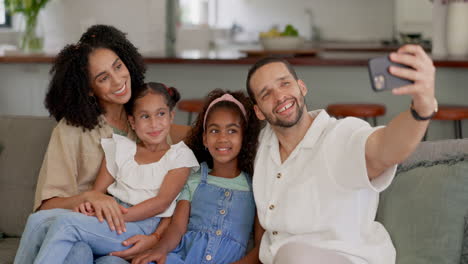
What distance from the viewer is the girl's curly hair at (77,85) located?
85.0 inches

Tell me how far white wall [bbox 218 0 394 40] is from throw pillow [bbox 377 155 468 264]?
6125 millimetres

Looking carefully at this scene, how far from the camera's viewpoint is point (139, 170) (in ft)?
6.84

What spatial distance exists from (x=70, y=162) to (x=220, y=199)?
546 millimetres

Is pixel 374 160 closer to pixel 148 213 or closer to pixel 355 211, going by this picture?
pixel 355 211

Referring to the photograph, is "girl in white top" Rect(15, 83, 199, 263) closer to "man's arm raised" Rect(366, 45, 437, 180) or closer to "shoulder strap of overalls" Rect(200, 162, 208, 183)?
"shoulder strap of overalls" Rect(200, 162, 208, 183)

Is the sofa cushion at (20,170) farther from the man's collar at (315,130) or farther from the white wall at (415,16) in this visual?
the white wall at (415,16)

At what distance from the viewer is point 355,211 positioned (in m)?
1.69

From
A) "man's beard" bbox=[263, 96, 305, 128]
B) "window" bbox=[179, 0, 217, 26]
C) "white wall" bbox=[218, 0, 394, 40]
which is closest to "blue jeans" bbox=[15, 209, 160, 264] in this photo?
"man's beard" bbox=[263, 96, 305, 128]

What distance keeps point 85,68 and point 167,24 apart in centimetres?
352

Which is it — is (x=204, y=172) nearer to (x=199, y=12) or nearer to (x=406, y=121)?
(x=406, y=121)

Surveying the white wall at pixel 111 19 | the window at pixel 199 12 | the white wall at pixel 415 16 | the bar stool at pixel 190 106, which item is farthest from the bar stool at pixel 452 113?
the window at pixel 199 12

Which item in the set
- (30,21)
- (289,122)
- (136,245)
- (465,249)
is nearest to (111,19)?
(30,21)

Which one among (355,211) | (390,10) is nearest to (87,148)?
(355,211)

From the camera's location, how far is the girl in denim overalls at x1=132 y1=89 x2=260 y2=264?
196 centimetres
